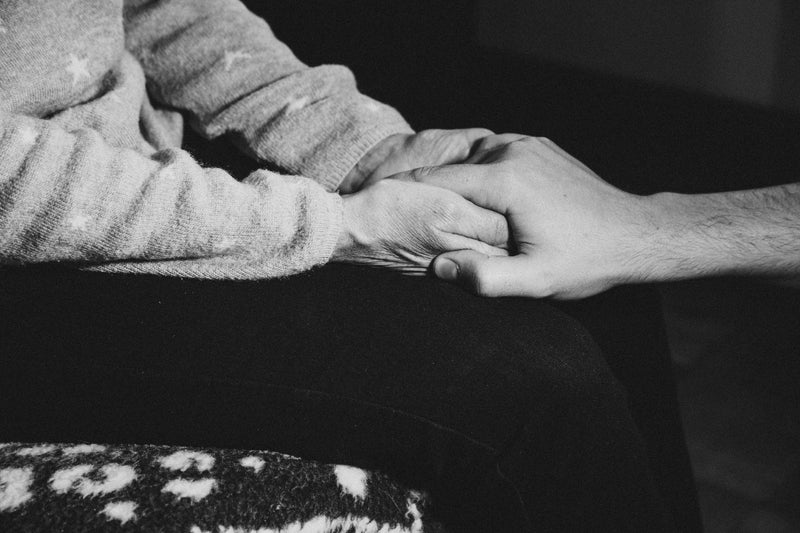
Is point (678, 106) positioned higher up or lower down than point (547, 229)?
lower down

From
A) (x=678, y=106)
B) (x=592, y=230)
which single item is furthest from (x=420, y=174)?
(x=678, y=106)

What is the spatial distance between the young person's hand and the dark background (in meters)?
0.44

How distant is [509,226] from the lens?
0.65 metres

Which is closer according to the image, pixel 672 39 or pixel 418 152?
pixel 418 152

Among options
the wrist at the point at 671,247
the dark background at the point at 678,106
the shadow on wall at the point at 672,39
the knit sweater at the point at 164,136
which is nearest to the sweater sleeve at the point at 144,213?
the knit sweater at the point at 164,136

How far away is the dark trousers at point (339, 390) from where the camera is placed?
0.50 m

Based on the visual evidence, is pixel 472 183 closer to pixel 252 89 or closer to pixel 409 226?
pixel 409 226

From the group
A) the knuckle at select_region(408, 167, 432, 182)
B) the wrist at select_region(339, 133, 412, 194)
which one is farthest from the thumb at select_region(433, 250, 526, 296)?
the wrist at select_region(339, 133, 412, 194)

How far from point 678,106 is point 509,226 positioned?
5.16 ft

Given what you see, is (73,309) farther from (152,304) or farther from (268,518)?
(268,518)

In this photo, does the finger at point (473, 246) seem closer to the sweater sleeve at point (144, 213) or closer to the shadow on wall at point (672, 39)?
the sweater sleeve at point (144, 213)

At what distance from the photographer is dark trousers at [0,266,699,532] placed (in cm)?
50

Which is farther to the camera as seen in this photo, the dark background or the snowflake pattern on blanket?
the dark background

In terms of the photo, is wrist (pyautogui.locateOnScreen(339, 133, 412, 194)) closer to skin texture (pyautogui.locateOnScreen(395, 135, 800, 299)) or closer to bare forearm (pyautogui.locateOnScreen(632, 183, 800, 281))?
skin texture (pyautogui.locateOnScreen(395, 135, 800, 299))
